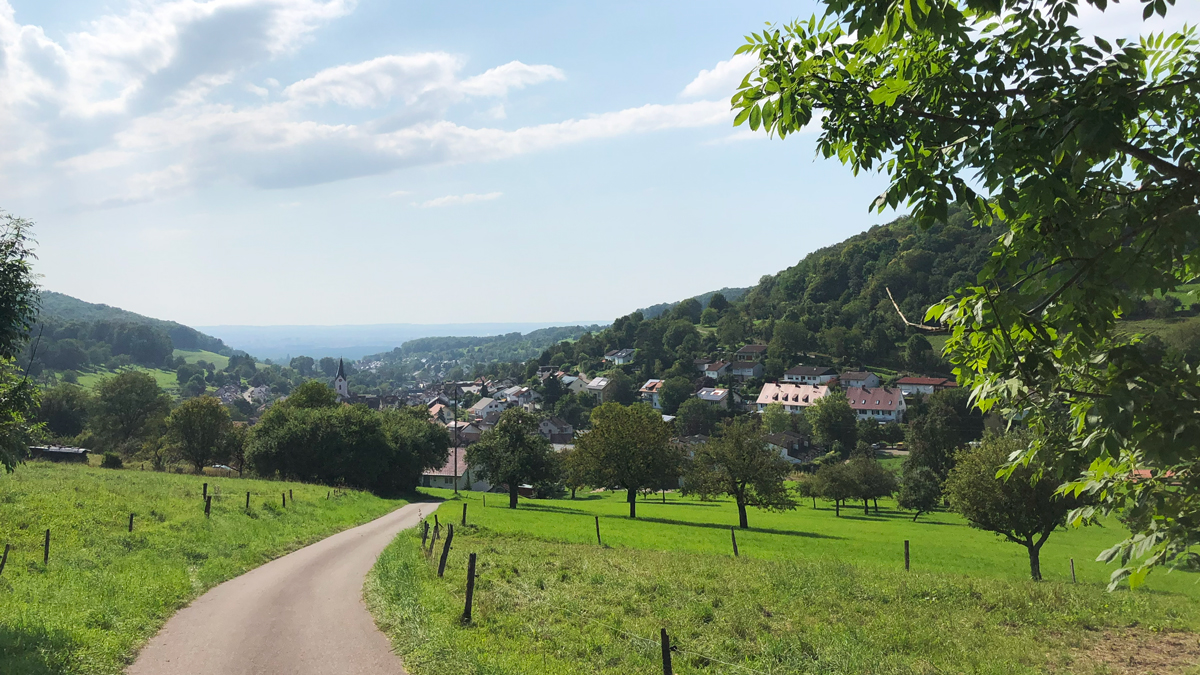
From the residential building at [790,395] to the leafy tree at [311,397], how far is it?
97461 millimetres

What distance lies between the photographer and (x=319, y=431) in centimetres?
6381

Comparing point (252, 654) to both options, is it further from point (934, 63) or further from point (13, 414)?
point (934, 63)

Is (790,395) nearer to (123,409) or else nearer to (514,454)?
(514,454)

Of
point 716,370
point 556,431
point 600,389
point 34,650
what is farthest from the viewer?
point 600,389

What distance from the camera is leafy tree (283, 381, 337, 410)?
8188 centimetres

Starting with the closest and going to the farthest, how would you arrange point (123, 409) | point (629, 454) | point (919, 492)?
point (629, 454), point (919, 492), point (123, 409)

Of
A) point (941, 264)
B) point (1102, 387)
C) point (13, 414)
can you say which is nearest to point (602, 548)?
point (13, 414)

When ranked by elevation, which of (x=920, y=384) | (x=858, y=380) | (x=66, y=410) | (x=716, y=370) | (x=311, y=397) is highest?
(x=716, y=370)

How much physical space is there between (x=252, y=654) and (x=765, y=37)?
1490cm

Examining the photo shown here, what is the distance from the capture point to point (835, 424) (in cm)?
11844

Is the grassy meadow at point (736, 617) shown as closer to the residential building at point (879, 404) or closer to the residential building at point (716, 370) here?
the residential building at point (879, 404)

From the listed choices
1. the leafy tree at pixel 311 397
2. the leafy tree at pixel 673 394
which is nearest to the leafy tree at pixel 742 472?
the leafy tree at pixel 311 397

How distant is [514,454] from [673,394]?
10249cm

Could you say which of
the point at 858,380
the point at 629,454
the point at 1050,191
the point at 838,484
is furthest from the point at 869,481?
the point at 858,380
